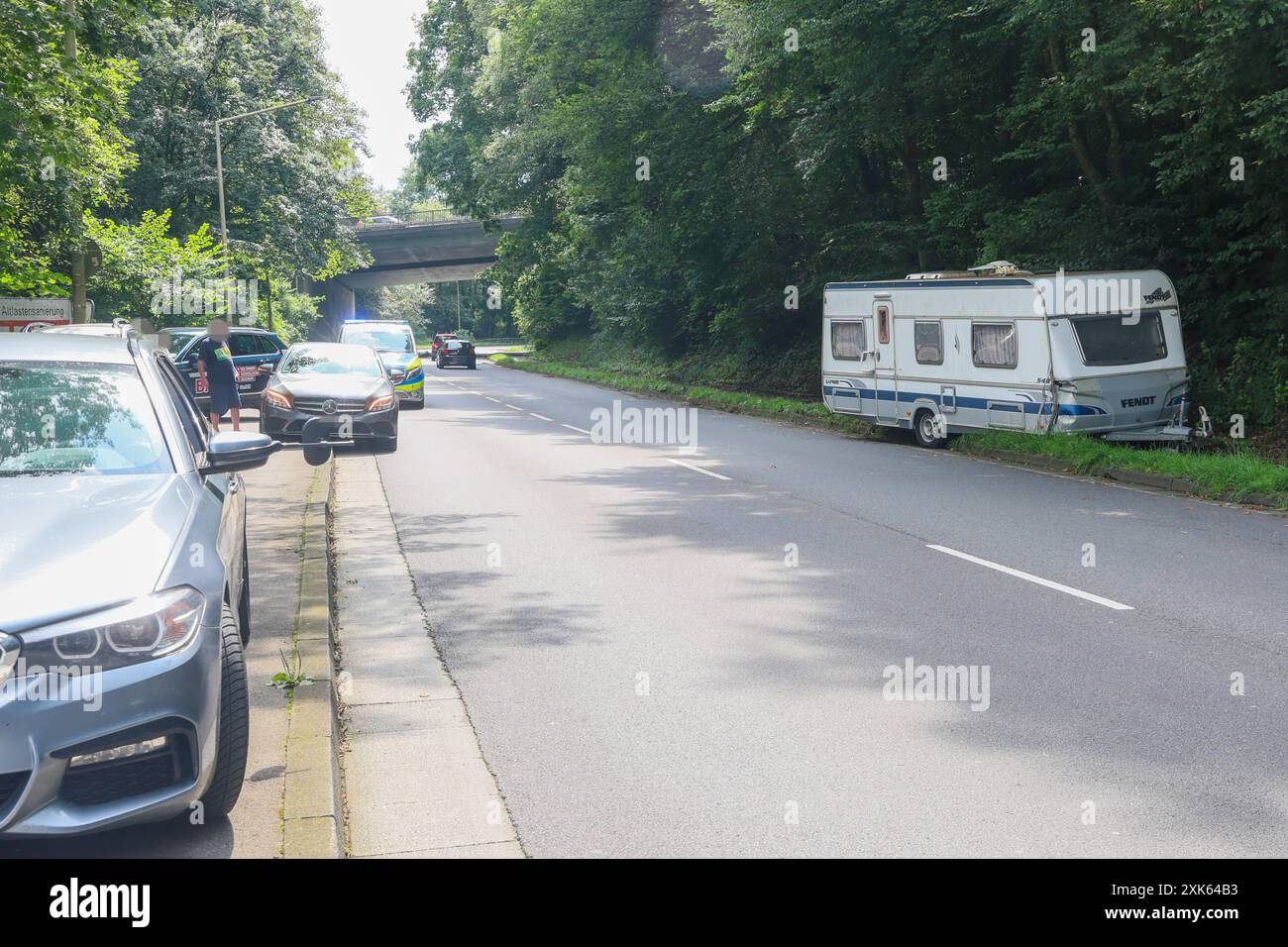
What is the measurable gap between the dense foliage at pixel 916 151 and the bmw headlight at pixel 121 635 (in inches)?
565

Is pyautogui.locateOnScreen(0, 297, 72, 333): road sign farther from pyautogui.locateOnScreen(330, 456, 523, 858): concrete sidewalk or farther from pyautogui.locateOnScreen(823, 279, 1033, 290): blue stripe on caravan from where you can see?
pyautogui.locateOnScreen(330, 456, 523, 858): concrete sidewalk

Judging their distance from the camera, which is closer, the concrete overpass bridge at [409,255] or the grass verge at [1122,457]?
the grass verge at [1122,457]

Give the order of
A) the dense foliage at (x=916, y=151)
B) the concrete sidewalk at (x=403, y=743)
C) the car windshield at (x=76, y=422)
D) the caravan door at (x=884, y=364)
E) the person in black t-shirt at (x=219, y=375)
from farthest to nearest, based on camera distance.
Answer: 1. the caravan door at (x=884, y=364)
2. the dense foliage at (x=916, y=151)
3. the person in black t-shirt at (x=219, y=375)
4. the car windshield at (x=76, y=422)
5. the concrete sidewalk at (x=403, y=743)

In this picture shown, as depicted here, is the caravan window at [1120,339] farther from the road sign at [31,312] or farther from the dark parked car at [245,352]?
the road sign at [31,312]

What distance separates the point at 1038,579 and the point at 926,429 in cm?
1157

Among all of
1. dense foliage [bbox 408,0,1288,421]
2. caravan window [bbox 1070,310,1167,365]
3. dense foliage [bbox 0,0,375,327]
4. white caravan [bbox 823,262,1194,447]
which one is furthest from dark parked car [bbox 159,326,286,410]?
caravan window [bbox 1070,310,1167,365]

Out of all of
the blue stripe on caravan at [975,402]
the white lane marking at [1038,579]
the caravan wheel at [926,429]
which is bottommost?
the white lane marking at [1038,579]

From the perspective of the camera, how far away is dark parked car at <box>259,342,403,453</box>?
59.5 feet

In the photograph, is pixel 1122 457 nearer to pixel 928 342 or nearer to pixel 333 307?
pixel 928 342

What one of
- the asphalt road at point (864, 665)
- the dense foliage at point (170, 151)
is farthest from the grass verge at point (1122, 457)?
the dense foliage at point (170, 151)

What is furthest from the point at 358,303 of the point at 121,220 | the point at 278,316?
the point at 121,220

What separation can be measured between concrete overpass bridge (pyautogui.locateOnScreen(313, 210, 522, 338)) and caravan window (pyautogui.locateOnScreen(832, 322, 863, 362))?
50.1 m

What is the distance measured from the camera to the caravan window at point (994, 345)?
60.0 feet

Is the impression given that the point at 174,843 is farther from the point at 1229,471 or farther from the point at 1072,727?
the point at 1229,471
